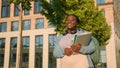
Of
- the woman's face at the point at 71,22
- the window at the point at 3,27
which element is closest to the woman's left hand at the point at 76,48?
the woman's face at the point at 71,22

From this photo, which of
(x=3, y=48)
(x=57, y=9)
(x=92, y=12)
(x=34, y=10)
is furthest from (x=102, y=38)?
(x=3, y=48)

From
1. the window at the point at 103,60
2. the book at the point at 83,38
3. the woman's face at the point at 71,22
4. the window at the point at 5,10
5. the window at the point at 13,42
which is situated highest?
the window at the point at 5,10

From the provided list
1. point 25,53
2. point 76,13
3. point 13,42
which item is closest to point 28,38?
point 25,53

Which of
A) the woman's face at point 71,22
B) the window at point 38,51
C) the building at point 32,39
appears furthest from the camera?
the window at point 38,51

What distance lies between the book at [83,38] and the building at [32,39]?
31.3 metres

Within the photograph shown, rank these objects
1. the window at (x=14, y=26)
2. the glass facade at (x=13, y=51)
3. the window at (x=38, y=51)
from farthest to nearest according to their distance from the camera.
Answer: the window at (x=14, y=26), the glass facade at (x=13, y=51), the window at (x=38, y=51)

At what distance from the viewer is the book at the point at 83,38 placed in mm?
3027

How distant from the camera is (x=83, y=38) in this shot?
3023mm

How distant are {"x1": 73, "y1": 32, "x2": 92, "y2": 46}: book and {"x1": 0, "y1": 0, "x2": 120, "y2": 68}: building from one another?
31286 mm

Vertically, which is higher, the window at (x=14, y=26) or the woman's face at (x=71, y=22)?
the window at (x=14, y=26)

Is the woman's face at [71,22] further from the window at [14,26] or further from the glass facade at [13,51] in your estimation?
the window at [14,26]

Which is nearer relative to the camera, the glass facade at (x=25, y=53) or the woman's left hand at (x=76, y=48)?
the woman's left hand at (x=76, y=48)

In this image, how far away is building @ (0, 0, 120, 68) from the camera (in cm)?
3528

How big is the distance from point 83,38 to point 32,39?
1395 inches
